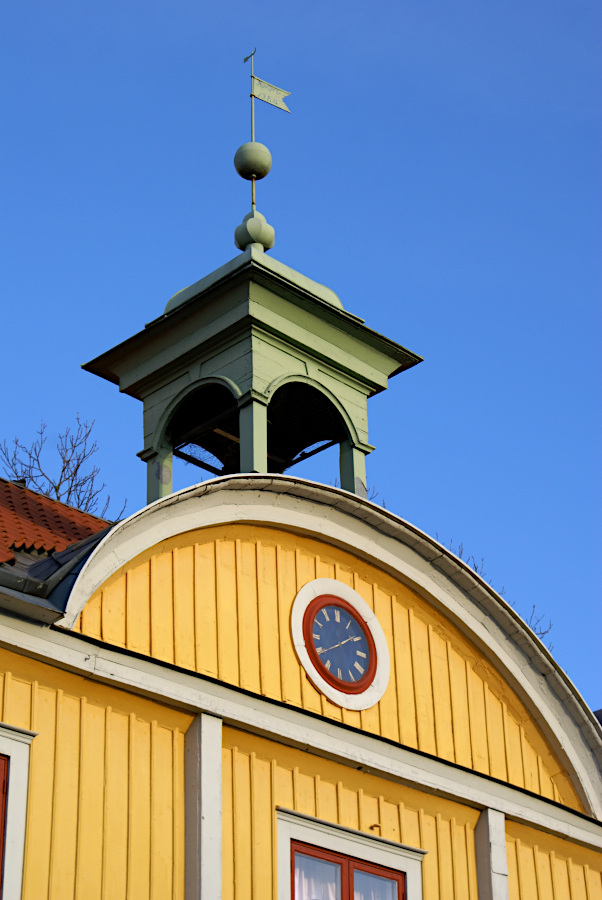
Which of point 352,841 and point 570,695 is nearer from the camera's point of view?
point 352,841

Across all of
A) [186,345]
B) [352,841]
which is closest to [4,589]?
[352,841]

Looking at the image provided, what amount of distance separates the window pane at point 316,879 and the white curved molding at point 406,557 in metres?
2.57

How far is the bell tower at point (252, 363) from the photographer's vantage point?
46.1 ft

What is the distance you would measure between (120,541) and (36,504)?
3096 millimetres

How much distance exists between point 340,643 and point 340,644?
1cm

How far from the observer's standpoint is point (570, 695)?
1416 centimetres

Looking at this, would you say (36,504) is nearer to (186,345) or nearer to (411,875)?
(186,345)

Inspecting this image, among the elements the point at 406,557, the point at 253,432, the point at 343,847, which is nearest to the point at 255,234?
the point at 253,432

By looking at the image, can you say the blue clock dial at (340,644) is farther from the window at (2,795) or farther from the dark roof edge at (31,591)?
the window at (2,795)

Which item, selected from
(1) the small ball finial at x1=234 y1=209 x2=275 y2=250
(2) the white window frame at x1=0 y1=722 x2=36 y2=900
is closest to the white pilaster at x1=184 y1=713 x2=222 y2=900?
(2) the white window frame at x1=0 y1=722 x2=36 y2=900

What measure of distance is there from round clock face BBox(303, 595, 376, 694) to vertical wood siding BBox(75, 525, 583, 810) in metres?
0.21

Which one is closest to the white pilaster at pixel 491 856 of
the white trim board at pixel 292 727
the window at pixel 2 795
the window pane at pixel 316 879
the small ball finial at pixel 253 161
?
the white trim board at pixel 292 727

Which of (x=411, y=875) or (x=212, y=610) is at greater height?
(x=212, y=610)

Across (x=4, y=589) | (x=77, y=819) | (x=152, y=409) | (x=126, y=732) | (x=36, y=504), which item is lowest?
(x=77, y=819)
